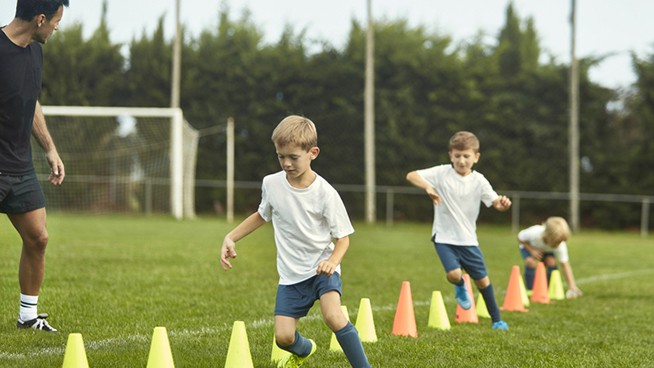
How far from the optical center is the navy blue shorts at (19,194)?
5441 millimetres

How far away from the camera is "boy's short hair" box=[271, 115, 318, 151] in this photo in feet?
15.1

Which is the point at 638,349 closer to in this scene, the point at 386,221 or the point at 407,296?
the point at 407,296

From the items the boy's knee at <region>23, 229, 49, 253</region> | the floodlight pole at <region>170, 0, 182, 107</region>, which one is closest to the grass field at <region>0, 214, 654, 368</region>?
Answer: the boy's knee at <region>23, 229, 49, 253</region>

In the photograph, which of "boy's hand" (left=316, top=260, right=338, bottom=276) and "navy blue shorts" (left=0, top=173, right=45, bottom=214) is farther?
"navy blue shorts" (left=0, top=173, right=45, bottom=214)

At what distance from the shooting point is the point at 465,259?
7375mm

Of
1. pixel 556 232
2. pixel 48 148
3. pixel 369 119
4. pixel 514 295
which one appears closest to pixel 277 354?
pixel 48 148

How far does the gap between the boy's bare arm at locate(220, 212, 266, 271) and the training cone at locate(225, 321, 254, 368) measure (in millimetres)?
373

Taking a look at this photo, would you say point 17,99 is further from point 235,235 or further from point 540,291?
point 540,291

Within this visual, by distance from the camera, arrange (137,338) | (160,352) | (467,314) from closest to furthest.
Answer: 1. (160,352)
2. (137,338)
3. (467,314)

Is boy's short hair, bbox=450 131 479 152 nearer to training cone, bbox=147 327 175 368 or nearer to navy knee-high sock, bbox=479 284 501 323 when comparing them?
navy knee-high sock, bbox=479 284 501 323

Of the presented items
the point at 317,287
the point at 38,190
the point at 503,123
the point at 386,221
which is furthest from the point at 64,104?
the point at 317,287

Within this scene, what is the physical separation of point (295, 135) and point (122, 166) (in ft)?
82.2

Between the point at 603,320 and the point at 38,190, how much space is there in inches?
200

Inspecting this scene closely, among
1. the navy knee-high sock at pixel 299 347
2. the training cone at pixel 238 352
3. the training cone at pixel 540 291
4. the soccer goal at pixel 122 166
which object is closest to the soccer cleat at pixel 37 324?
the training cone at pixel 238 352
